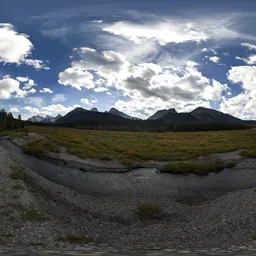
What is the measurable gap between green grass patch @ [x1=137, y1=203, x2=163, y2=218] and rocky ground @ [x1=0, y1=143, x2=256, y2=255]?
0.70 metres

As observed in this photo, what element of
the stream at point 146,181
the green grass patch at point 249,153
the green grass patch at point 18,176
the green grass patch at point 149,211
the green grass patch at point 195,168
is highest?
the green grass patch at point 249,153

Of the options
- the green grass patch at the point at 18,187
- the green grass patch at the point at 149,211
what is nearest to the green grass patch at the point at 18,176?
the green grass patch at the point at 18,187

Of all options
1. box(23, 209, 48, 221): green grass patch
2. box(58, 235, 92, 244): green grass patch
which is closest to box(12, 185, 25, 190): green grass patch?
box(23, 209, 48, 221): green grass patch

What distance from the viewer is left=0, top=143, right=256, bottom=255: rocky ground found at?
22.6m

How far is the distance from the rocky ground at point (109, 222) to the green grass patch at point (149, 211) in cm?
70

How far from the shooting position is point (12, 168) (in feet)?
155

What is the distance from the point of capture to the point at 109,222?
33781mm

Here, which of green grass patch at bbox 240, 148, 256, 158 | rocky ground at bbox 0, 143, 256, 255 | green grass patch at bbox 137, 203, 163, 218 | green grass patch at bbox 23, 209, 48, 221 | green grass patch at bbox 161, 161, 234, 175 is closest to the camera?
rocky ground at bbox 0, 143, 256, 255

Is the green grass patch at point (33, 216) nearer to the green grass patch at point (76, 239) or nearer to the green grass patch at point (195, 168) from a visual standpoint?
the green grass patch at point (76, 239)

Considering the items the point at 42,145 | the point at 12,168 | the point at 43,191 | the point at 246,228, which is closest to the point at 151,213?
the point at 246,228

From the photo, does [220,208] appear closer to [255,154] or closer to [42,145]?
[255,154]

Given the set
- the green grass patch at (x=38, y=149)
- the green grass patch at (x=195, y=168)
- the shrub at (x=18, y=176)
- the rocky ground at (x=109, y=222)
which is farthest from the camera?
the green grass patch at (x=38, y=149)

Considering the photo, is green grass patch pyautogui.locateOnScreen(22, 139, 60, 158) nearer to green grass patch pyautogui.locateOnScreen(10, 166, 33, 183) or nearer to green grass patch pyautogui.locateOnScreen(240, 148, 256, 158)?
green grass patch pyautogui.locateOnScreen(10, 166, 33, 183)

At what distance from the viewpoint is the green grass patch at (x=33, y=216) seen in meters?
29.7
